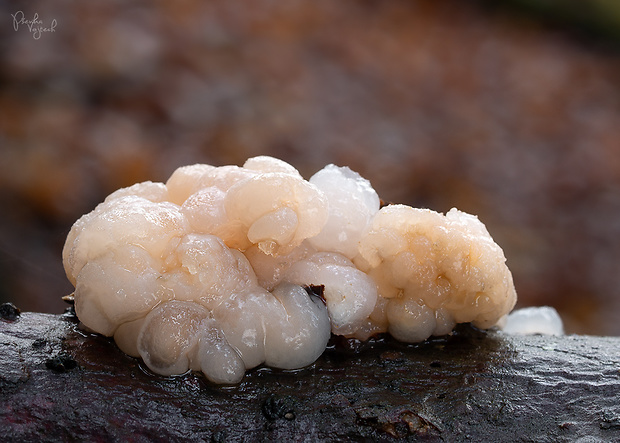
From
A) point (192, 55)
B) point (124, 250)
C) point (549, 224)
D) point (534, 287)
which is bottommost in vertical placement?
point (124, 250)

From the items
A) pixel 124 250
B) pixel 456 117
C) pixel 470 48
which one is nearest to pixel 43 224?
pixel 124 250

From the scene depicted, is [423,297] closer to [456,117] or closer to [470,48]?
[456,117]

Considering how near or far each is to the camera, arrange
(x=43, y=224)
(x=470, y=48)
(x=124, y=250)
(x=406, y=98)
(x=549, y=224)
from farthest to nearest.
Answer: (x=470, y=48) < (x=406, y=98) < (x=549, y=224) < (x=43, y=224) < (x=124, y=250)

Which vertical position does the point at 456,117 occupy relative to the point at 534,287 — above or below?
above
